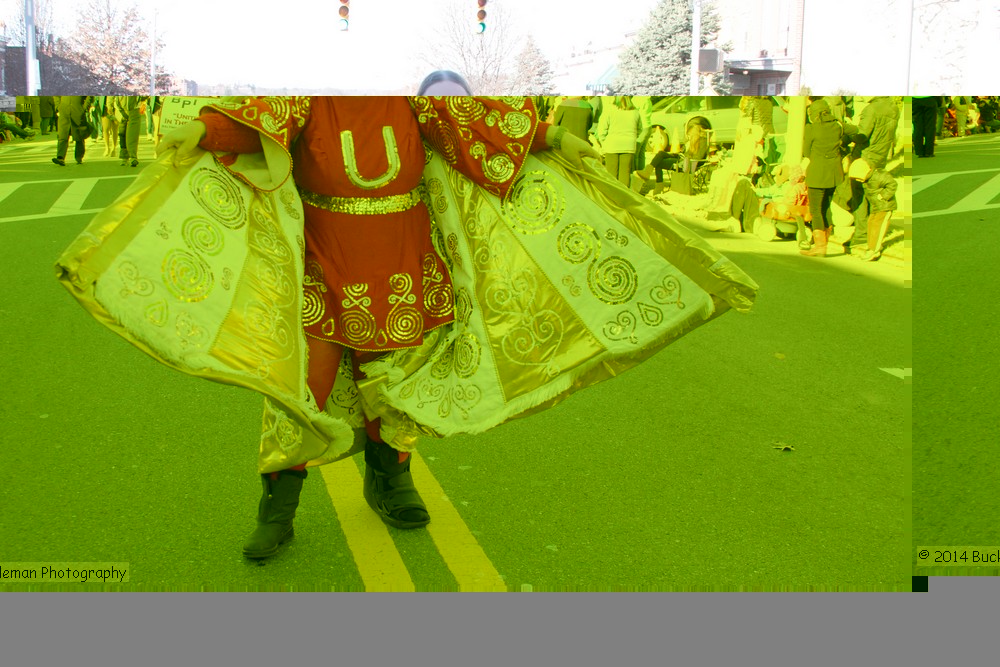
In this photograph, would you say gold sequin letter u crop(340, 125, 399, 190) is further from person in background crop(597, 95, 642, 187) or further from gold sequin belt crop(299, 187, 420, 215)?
Result: person in background crop(597, 95, 642, 187)

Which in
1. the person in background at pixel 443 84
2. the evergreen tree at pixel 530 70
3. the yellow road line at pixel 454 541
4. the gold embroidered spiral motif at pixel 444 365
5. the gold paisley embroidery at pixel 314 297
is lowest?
the yellow road line at pixel 454 541

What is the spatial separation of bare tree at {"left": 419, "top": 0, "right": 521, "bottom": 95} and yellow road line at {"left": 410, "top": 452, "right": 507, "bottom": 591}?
1.38 meters

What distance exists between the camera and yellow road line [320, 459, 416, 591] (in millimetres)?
3027

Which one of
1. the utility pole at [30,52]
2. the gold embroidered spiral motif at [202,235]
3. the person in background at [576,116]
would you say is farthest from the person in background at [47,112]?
the person in background at [576,116]

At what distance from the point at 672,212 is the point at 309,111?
1.32 metres

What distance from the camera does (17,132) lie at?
3055 millimetres

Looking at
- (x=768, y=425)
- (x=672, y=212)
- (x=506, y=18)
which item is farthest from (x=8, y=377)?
(x=768, y=425)

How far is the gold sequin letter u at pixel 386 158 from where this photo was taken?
271cm

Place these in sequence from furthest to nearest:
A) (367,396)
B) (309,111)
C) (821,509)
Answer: (821,509) → (367,396) → (309,111)

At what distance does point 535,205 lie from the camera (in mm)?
2957

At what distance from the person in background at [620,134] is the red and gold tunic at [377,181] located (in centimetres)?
34

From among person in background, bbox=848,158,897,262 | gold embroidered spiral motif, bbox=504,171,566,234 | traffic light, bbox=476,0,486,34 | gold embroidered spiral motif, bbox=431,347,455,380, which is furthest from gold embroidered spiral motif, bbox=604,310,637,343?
traffic light, bbox=476,0,486,34

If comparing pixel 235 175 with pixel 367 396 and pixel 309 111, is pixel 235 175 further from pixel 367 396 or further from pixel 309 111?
pixel 367 396

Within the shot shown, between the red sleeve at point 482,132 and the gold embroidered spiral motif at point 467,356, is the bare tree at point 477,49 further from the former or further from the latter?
the gold embroidered spiral motif at point 467,356
